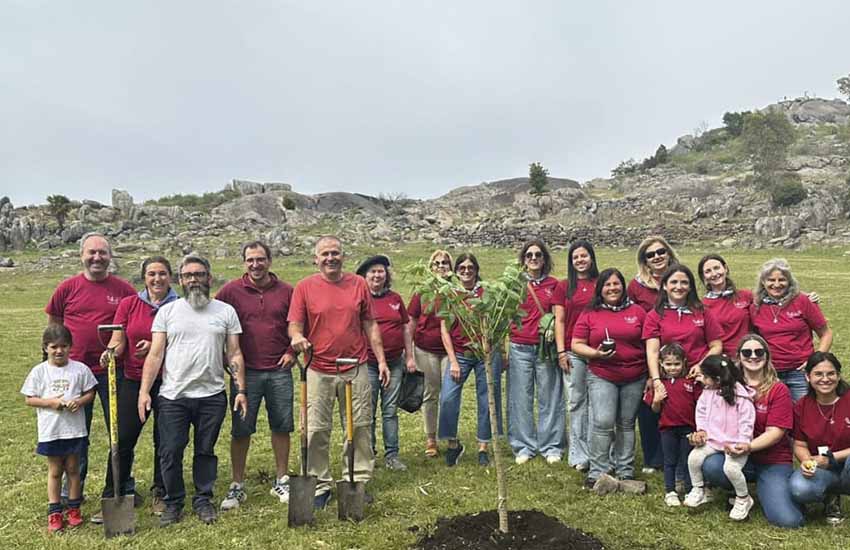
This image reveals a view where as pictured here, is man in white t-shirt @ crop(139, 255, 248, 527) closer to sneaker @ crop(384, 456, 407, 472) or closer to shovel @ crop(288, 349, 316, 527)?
shovel @ crop(288, 349, 316, 527)

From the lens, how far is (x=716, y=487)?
5.32 m

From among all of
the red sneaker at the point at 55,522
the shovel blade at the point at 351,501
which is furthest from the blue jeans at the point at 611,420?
the red sneaker at the point at 55,522

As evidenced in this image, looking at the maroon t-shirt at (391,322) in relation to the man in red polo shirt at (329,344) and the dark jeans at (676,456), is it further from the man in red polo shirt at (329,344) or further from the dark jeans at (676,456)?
the dark jeans at (676,456)

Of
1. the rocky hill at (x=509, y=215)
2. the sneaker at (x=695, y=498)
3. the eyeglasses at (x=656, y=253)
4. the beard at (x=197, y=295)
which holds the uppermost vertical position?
the rocky hill at (x=509, y=215)

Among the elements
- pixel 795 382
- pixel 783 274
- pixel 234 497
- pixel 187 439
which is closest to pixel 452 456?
pixel 234 497

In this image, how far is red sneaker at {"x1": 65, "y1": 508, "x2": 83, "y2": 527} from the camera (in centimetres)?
510

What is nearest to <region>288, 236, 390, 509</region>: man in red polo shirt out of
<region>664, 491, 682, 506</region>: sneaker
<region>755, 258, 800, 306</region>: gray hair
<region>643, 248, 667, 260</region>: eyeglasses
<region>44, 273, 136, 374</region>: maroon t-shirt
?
<region>44, 273, 136, 374</region>: maroon t-shirt

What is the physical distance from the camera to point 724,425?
4965 millimetres

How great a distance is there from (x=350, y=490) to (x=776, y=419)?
3.18 meters

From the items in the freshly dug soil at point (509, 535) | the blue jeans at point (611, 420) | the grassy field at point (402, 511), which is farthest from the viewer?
the blue jeans at point (611, 420)

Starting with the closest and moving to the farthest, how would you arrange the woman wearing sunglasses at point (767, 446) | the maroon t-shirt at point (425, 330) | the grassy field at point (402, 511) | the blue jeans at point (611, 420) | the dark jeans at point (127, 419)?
the grassy field at point (402, 511) < the woman wearing sunglasses at point (767, 446) < the dark jeans at point (127, 419) < the blue jeans at point (611, 420) < the maroon t-shirt at point (425, 330)

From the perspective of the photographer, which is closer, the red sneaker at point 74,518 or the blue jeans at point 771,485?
the blue jeans at point 771,485

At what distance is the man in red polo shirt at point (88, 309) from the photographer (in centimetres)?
528

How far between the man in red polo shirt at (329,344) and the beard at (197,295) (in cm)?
67
